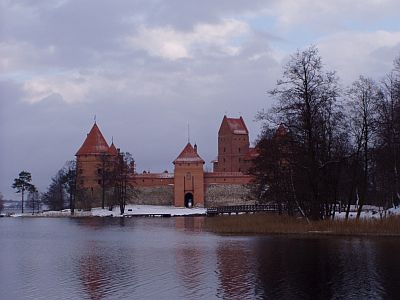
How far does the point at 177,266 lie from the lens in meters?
19.6

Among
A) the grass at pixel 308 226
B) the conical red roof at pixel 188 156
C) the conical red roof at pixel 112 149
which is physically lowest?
the grass at pixel 308 226

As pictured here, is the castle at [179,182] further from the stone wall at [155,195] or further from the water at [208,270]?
the water at [208,270]

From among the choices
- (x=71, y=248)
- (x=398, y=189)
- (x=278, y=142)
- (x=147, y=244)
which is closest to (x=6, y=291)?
(x=71, y=248)

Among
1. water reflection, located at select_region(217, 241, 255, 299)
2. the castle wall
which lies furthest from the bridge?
water reflection, located at select_region(217, 241, 255, 299)

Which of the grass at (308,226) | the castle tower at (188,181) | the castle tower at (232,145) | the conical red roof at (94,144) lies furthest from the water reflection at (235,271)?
the castle tower at (232,145)

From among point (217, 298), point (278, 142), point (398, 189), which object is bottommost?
point (217, 298)

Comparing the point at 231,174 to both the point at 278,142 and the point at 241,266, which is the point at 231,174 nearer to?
Result: the point at 278,142

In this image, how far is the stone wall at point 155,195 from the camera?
8675cm

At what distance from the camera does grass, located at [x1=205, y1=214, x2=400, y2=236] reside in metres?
29.2

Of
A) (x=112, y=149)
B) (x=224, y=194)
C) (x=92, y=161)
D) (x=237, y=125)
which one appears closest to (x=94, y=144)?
(x=92, y=161)

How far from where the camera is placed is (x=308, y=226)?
1271 inches

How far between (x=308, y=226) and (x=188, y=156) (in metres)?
56.8

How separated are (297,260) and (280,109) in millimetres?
14214

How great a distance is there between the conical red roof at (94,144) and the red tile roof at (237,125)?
25289 millimetres
